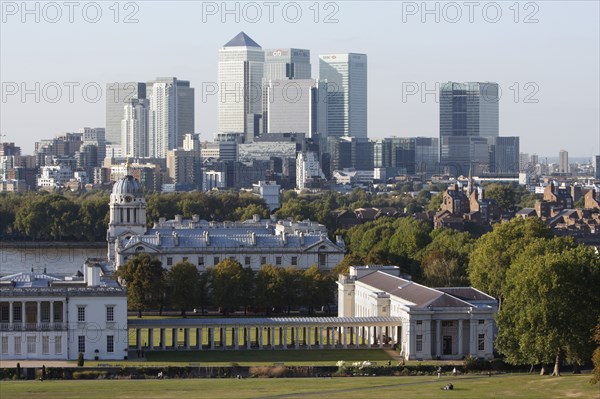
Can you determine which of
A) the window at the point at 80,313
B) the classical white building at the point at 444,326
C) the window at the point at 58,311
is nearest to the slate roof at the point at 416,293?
the classical white building at the point at 444,326

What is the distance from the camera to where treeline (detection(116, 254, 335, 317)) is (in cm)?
7619

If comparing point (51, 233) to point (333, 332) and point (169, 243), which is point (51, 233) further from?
point (333, 332)

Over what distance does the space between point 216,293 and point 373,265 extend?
781 cm

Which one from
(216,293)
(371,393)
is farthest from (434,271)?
(371,393)

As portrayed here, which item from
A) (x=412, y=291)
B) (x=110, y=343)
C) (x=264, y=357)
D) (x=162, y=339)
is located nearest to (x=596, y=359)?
(x=264, y=357)

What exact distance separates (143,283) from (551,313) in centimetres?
2566

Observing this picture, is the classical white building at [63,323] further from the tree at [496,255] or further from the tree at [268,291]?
the tree at [496,255]

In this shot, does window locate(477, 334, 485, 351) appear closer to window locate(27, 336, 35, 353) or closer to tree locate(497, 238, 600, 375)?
tree locate(497, 238, 600, 375)

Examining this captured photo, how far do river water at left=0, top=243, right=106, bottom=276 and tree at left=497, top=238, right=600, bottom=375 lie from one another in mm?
41906

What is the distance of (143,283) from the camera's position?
7556 cm

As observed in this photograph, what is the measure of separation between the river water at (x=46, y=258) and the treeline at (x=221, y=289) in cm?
1719

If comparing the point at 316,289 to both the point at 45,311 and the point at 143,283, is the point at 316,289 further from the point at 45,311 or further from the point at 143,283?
the point at 45,311

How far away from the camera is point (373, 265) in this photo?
78500 millimetres

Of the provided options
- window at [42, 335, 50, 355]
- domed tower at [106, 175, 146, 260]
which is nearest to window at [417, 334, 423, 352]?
window at [42, 335, 50, 355]
